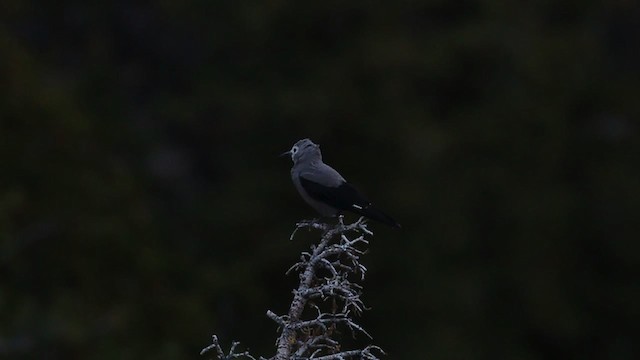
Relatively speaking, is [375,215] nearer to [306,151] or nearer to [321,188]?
[321,188]

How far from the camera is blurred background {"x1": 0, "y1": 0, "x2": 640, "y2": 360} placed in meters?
20.1

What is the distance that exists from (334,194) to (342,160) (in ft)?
43.5

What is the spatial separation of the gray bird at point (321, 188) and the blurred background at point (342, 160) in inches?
413

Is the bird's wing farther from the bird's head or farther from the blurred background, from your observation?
the blurred background

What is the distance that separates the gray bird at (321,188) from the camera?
794 centimetres

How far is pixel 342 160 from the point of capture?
69.7 ft

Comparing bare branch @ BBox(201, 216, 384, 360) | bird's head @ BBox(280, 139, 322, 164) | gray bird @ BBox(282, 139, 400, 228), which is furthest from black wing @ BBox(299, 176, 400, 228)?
bare branch @ BBox(201, 216, 384, 360)

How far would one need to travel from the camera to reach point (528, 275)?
22.7m

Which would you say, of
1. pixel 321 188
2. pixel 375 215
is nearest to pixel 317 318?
pixel 321 188

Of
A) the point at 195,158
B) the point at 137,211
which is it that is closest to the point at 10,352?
the point at 137,211

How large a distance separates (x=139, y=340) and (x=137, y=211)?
2.83 meters

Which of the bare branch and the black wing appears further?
the black wing

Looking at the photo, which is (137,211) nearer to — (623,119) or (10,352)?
(10,352)

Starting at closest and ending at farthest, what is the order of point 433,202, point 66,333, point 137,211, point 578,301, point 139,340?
point 66,333 → point 139,340 → point 137,211 → point 433,202 → point 578,301
